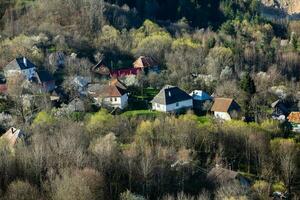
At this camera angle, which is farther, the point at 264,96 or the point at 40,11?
the point at 40,11

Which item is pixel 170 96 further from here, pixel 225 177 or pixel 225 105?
pixel 225 177

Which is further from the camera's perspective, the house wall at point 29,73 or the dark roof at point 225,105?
the house wall at point 29,73

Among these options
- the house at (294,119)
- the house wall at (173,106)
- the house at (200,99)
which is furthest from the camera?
the house at (200,99)

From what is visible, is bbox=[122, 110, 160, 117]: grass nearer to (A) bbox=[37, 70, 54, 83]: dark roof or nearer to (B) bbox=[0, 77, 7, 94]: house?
(A) bbox=[37, 70, 54, 83]: dark roof

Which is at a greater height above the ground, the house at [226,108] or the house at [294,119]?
the house at [226,108]

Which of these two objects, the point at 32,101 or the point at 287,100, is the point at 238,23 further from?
the point at 32,101

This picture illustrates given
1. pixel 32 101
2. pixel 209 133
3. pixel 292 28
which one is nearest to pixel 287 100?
pixel 209 133

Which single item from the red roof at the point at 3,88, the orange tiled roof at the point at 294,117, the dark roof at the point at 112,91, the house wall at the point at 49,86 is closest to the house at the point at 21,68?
the red roof at the point at 3,88

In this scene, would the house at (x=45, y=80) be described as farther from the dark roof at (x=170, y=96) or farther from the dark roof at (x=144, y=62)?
the dark roof at (x=144, y=62)

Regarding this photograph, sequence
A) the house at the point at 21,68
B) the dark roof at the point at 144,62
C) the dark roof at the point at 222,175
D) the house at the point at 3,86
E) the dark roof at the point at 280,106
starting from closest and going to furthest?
the dark roof at the point at 222,175 → the house at the point at 3,86 → the dark roof at the point at 280,106 → the house at the point at 21,68 → the dark roof at the point at 144,62
